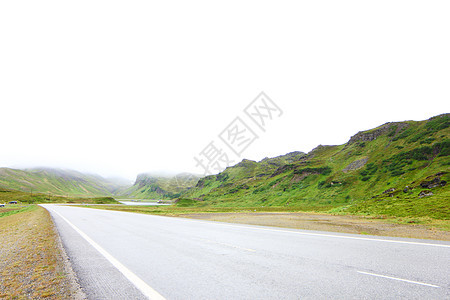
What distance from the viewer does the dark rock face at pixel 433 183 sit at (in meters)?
42.8

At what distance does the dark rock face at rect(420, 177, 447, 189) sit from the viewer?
4275cm

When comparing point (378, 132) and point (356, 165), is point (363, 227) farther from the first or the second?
point (378, 132)

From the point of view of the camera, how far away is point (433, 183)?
43.9 metres

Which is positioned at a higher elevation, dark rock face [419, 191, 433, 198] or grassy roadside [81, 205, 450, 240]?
dark rock face [419, 191, 433, 198]

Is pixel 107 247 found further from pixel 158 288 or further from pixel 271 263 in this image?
pixel 271 263

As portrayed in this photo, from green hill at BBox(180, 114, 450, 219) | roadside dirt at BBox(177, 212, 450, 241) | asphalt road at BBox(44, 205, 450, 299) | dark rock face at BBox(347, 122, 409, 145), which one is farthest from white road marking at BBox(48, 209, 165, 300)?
dark rock face at BBox(347, 122, 409, 145)

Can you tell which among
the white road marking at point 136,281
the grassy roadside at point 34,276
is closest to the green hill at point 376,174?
the white road marking at point 136,281

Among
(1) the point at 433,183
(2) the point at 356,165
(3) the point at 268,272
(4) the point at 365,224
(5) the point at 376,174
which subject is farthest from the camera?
(2) the point at 356,165

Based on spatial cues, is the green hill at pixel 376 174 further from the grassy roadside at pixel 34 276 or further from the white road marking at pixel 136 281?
the grassy roadside at pixel 34 276

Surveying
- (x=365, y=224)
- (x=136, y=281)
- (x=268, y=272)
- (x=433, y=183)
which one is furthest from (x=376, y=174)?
(x=136, y=281)

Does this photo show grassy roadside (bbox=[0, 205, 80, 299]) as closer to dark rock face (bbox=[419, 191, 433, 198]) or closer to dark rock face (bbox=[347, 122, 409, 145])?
dark rock face (bbox=[419, 191, 433, 198])

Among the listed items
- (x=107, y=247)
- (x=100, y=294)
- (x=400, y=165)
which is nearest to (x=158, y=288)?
(x=100, y=294)

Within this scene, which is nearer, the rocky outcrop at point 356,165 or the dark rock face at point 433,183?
the dark rock face at point 433,183

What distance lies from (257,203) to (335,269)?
10322cm
